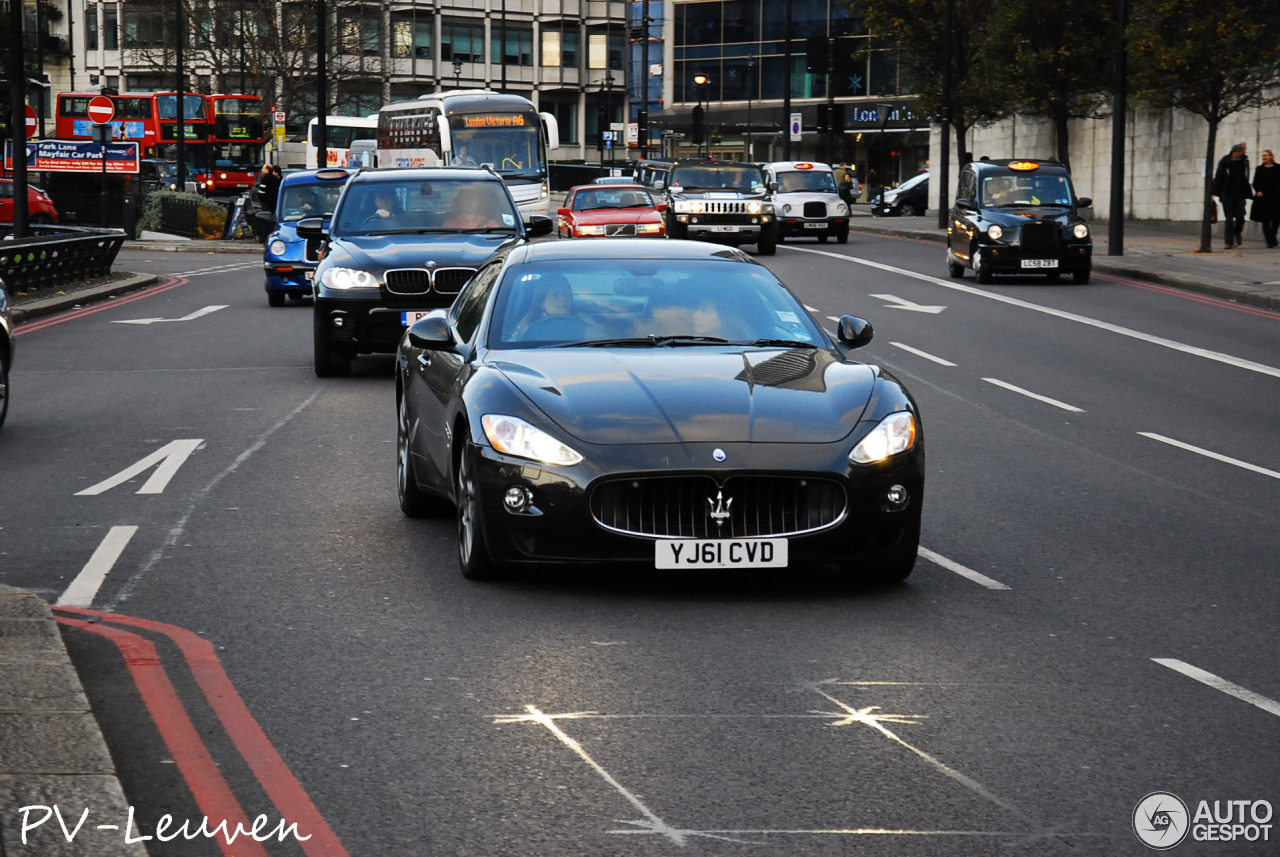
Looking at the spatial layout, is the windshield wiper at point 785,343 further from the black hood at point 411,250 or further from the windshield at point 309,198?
the windshield at point 309,198

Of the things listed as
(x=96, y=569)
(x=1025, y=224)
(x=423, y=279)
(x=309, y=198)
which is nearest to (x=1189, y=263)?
(x=1025, y=224)

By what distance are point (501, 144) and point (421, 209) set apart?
29.5 m

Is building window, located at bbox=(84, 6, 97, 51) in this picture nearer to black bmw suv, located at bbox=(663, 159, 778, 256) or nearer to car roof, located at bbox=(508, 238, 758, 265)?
black bmw suv, located at bbox=(663, 159, 778, 256)

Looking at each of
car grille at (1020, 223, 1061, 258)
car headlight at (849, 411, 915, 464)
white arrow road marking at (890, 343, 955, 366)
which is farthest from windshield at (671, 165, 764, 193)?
car headlight at (849, 411, 915, 464)

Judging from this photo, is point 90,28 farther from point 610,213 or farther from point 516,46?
point 610,213

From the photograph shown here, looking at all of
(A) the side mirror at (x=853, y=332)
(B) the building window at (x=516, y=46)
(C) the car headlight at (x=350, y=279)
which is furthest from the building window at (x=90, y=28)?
(A) the side mirror at (x=853, y=332)

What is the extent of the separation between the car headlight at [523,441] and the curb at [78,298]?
58.7ft

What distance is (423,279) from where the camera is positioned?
15867mm

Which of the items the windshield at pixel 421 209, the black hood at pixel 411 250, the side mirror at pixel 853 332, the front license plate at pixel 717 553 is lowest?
the front license plate at pixel 717 553

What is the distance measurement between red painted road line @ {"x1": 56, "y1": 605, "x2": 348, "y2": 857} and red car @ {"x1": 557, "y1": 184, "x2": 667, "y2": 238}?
28.5m

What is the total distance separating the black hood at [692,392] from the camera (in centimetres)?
732

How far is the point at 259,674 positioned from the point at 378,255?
1009 centimetres

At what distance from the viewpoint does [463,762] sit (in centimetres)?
519
